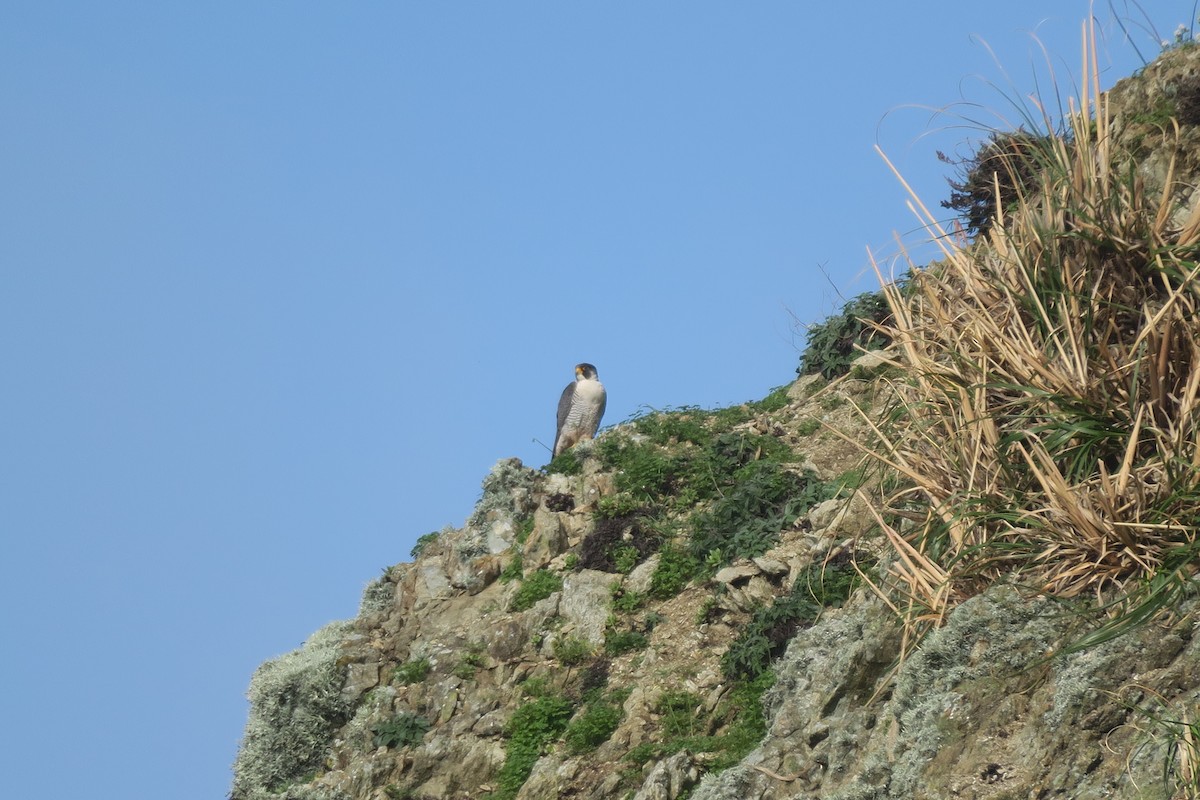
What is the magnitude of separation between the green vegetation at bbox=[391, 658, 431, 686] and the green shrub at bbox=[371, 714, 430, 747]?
59 cm

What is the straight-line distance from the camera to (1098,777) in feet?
15.1

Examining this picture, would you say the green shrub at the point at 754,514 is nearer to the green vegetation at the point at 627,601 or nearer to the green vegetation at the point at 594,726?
the green vegetation at the point at 627,601

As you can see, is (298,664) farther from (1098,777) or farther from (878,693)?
(1098,777)

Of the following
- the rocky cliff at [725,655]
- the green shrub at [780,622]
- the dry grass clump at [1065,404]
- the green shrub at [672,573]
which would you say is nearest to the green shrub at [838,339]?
the rocky cliff at [725,655]

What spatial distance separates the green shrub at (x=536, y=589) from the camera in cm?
1377

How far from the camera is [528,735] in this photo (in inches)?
463

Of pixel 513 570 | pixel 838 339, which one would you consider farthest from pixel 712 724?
pixel 838 339

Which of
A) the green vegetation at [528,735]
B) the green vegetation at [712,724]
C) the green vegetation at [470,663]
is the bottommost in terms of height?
the green vegetation at [712,724]

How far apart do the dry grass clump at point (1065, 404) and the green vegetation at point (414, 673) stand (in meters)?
8.12

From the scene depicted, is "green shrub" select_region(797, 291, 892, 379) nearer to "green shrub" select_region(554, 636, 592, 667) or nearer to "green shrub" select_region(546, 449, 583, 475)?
"green shrub" select_region(546, 449, 583, 475)

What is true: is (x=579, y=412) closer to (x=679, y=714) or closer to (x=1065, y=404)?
(x=679, y=714)

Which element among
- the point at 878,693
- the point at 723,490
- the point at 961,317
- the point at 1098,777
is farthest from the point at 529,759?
the point at 1098,777

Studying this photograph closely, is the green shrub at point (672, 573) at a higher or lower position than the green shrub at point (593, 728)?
higher

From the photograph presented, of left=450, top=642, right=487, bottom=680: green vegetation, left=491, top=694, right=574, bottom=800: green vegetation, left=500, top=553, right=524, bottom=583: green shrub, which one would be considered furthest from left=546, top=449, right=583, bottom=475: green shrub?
left=491, top=694, right=574, bottom=800: green vegetation
